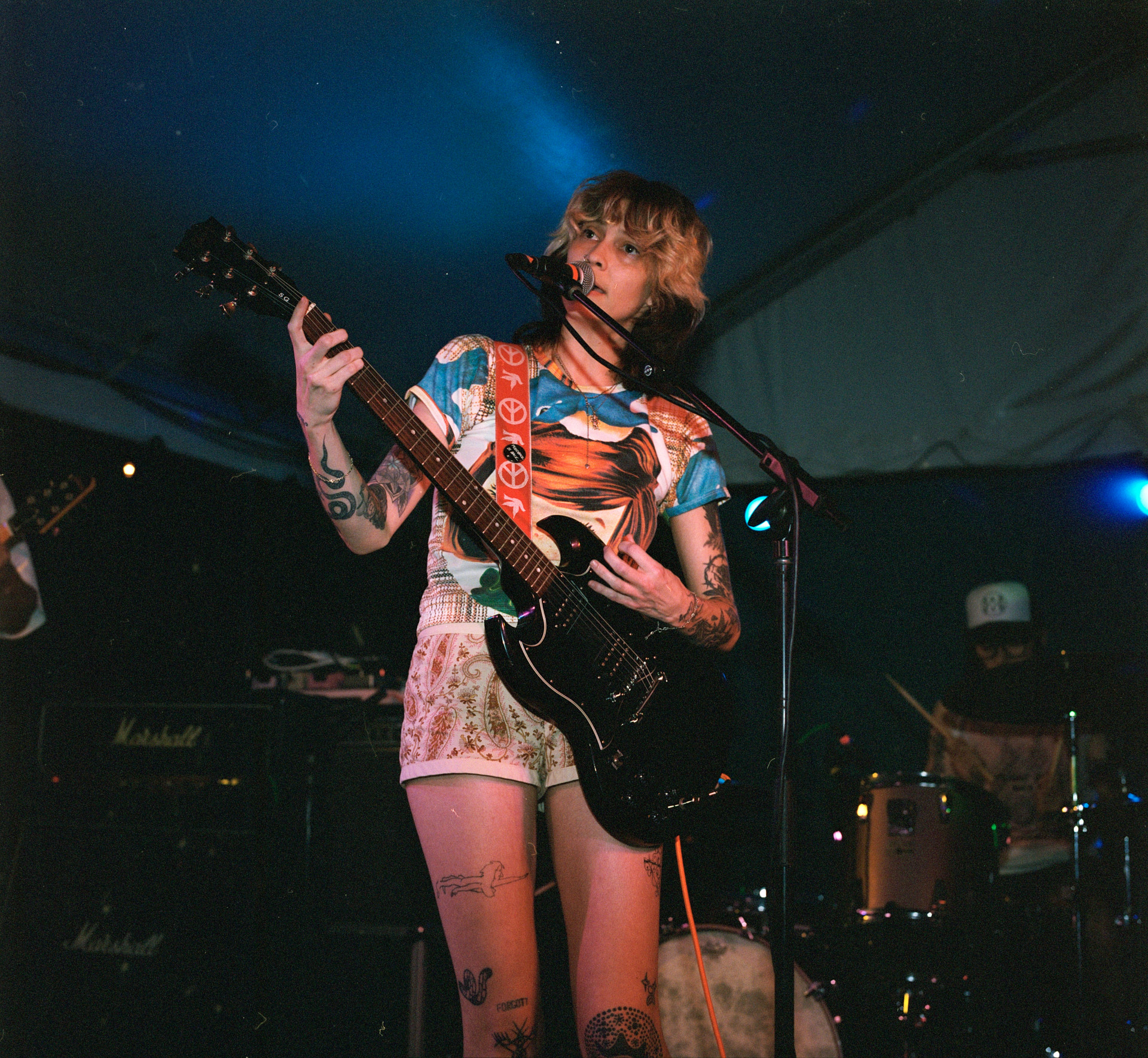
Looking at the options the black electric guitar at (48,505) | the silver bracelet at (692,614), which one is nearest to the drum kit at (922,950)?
the silver bracelet at (692,614)

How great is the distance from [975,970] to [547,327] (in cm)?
296

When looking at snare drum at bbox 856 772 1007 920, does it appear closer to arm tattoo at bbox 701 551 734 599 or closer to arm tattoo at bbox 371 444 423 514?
arm tattoo at bbox 701 551 734 599

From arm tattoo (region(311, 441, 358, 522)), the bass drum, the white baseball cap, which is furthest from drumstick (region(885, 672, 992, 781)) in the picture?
arm tattoo (region(311, 441, 358, 522))

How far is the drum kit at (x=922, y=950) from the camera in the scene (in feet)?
10.6

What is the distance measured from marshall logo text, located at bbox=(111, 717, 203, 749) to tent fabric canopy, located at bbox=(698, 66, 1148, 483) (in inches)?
119

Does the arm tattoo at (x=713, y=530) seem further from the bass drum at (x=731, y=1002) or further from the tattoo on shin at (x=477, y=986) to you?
the bass drum at (x=731, y=1002)

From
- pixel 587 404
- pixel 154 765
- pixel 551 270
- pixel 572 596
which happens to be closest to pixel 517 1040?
pixel 572 596

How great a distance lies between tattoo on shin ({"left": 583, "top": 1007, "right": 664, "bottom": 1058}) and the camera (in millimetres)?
1815

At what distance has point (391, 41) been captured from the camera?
2.78m

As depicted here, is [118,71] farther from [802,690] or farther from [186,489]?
[802,690]

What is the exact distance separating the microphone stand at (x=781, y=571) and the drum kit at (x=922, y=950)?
49.8 inches

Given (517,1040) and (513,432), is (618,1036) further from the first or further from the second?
(513,432)

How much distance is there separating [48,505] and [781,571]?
238 centimetres

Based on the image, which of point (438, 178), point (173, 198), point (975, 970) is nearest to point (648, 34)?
point (438, 178)
